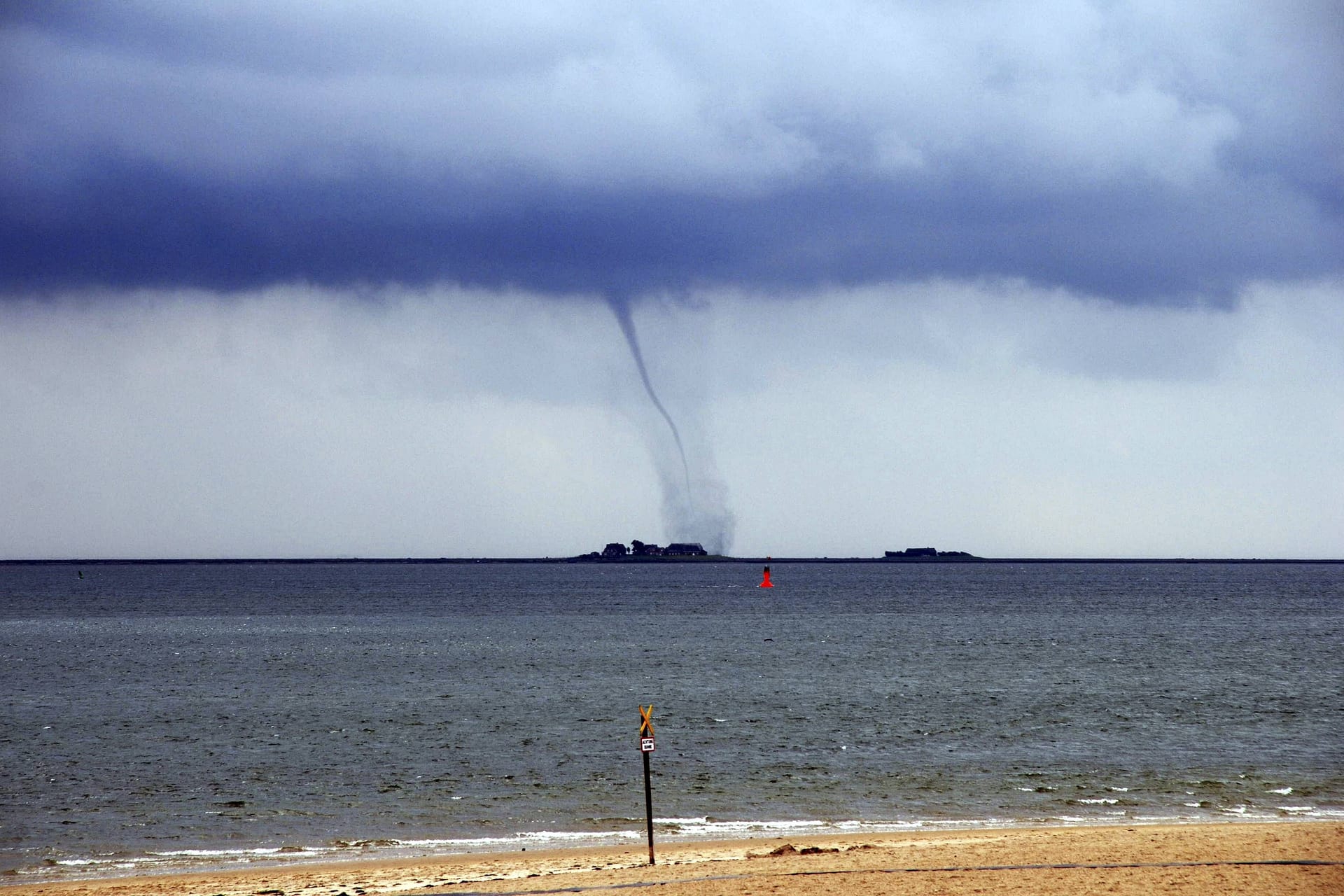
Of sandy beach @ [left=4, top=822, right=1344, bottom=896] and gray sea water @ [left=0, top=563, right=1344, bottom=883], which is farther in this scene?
gray sea water @ [left=0, top=563, right=1344, bottom=883]

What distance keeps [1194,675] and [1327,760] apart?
1224 inches

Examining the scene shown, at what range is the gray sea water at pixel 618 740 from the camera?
1193 inches

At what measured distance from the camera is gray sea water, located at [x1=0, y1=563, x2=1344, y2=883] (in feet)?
99.4

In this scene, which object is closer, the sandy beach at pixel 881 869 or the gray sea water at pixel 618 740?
the sandy beach at pixel 881 869

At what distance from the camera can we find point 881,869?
72.4ft

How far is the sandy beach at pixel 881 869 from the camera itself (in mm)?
20359

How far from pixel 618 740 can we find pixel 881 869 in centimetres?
2270

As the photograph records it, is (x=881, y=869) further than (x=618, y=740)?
No

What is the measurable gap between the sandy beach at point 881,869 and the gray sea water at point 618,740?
Answer: 7.17ft

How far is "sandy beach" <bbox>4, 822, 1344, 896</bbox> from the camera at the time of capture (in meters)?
20.4

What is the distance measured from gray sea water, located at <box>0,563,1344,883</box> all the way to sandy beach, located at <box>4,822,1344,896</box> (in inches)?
86.0

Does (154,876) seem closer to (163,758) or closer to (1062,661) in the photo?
(163,758)

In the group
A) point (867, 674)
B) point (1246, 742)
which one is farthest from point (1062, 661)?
point (1246, 742)

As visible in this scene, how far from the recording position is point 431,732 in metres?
46.2
